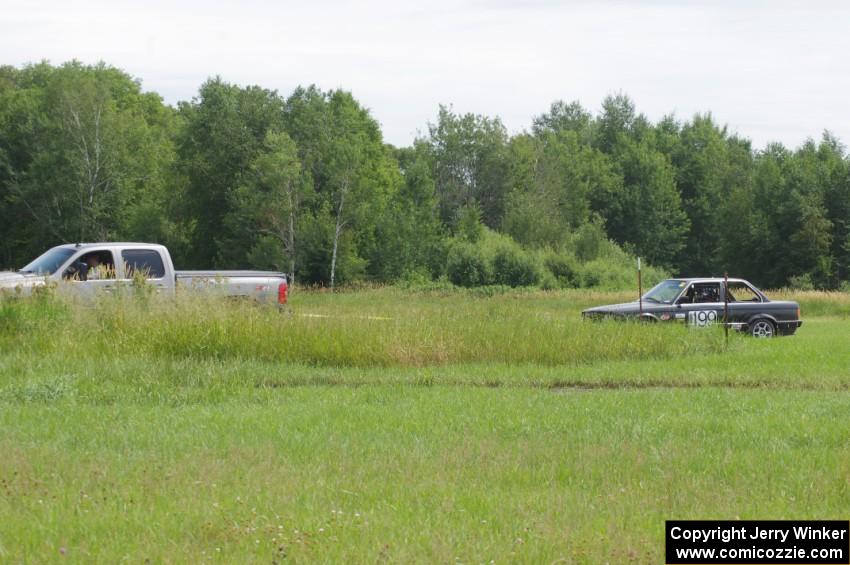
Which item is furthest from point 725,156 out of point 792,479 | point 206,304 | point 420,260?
point 792,479

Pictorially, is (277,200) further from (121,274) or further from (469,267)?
(121,274)

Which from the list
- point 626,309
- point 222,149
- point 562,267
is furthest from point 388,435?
point 222,149

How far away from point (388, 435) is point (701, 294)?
49.6 feet

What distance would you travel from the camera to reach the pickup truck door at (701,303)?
74.2ft

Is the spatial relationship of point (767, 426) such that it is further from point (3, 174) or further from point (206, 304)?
point (3, 174)

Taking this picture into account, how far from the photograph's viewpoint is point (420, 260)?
67.4 metres

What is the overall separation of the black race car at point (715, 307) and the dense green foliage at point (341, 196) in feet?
117

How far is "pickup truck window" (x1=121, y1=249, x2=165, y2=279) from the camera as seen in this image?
21.2m

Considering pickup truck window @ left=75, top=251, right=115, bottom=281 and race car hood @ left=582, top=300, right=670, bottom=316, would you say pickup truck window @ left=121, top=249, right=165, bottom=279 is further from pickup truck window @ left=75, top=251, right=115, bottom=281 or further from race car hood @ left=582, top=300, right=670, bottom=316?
race car hood @ left=582, top=300, right=670, bottom=316

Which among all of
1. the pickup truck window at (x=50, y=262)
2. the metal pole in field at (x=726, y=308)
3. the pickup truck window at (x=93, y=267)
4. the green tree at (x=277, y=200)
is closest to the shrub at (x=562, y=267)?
the green tree at (x=277, y=200)

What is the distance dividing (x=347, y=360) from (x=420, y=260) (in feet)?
169

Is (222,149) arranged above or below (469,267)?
above

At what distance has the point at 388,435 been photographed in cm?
962

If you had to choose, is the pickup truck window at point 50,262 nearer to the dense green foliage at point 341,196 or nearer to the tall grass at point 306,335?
the tall grass at point 306,335
